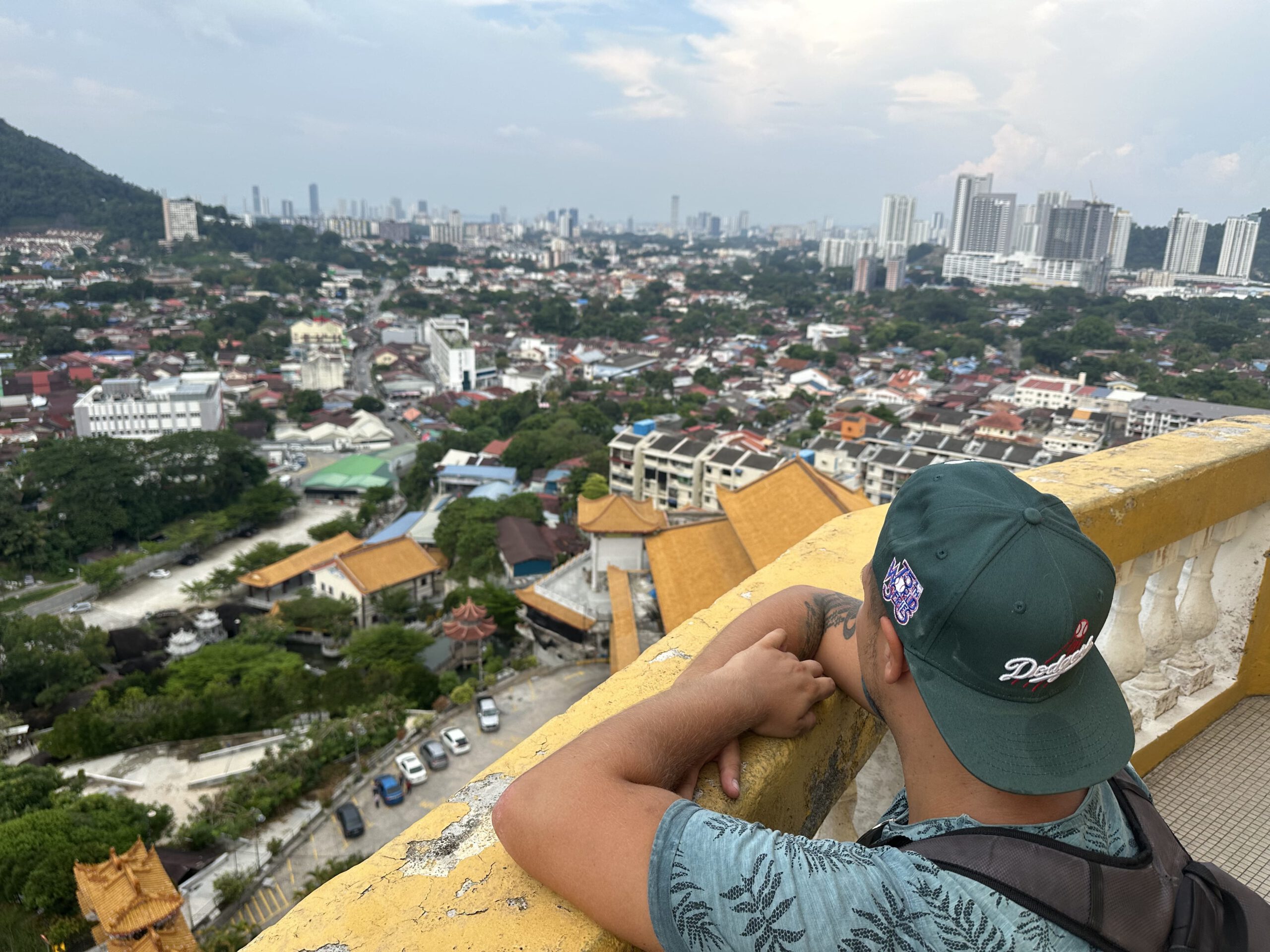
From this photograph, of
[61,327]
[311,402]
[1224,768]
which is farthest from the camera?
[61,327]

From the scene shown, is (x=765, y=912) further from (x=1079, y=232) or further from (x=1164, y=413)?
(x=1079, y=232)

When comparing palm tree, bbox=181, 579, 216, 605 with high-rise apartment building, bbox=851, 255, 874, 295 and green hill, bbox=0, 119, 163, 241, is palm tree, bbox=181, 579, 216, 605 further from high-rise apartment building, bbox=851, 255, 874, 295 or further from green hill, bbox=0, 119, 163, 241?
green hill, bbox=0, 119, 163, 241

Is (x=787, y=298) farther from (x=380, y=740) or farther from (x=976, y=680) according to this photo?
(x=976, y=680)

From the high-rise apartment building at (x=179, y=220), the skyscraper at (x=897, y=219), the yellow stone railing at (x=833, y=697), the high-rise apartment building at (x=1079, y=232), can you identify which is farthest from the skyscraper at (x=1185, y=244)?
the high-rise apartment building at (x=179, y=220)

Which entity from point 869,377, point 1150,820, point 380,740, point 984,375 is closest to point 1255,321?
point 984,375

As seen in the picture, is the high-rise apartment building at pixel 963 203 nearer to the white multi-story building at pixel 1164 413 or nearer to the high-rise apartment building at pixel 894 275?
the high-rise apartment building at pixel 894 275

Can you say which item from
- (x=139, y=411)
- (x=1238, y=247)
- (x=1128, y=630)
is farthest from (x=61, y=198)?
(x=1128, y=630)
